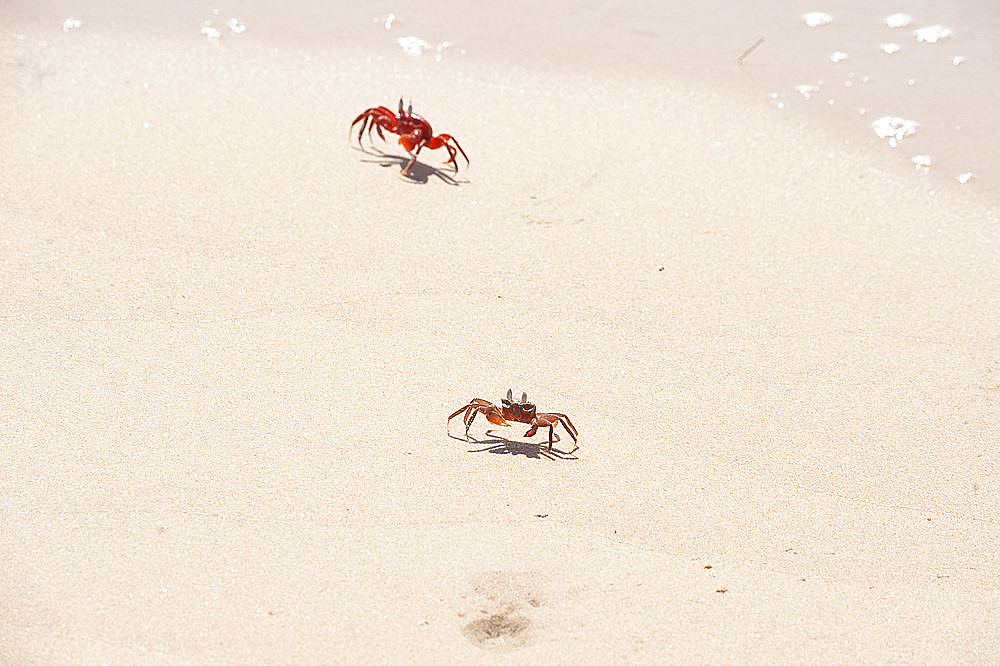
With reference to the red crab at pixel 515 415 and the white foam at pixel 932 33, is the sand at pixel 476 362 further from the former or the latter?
the white foam at pixel 932 33

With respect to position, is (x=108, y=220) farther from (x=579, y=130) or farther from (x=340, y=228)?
(x=579, y=130)

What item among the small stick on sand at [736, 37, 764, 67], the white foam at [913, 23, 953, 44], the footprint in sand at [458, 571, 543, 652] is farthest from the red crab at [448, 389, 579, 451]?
the white foam at [913, 23, 953, 44]

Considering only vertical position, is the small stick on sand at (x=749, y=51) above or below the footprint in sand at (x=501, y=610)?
above

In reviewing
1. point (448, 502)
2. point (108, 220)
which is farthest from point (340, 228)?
point (448, 502)

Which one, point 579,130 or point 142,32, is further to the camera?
point 142,32

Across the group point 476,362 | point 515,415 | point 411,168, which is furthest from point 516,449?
point 411,168

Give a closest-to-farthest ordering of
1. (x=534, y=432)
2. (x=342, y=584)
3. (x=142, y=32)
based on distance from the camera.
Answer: (x=342, y=584) < (x=534, y=432) < (x=142, y=32)

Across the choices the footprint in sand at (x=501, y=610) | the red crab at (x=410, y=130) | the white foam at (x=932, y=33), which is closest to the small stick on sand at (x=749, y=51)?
the white foam at (x=932, y=33)
